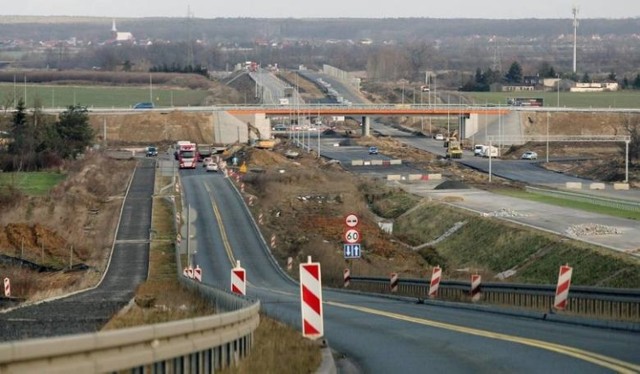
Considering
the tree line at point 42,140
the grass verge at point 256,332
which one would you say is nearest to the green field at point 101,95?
the tree line at point 42,140

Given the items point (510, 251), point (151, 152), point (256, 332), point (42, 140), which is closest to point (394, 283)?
point (510, 251)

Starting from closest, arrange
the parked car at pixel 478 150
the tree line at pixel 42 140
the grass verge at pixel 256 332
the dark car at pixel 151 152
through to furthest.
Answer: the grass verge at pixel 256 332 < the tree line at pixel 42 140 < the dark car at pixel 151 152 < the parked car at pixel 478 150

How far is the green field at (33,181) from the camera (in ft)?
262

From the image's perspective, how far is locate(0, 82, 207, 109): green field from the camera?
15875cm

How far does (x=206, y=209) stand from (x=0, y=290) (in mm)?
34053

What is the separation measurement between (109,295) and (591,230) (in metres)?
28.5

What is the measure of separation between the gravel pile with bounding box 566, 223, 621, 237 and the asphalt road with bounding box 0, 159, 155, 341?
16535 millimetres

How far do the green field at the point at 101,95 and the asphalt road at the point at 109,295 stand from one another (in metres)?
63.6

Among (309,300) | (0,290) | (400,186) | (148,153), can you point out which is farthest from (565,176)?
(309,300)

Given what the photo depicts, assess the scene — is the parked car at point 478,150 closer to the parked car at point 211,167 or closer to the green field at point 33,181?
the parked car at point 211,167

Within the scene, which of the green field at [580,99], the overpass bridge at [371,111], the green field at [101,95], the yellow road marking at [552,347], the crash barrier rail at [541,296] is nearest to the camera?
the yellow road marking at [552,347]

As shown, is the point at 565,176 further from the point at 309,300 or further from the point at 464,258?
the point at 309,300

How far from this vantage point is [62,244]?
56.5 meters

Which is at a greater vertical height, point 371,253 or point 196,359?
point 196,359
